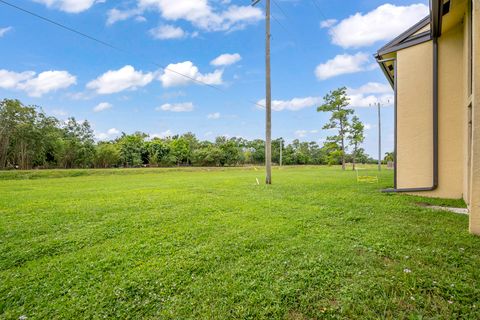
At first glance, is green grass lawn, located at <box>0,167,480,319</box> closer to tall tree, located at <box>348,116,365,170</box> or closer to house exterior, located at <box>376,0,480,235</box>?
house exterior, located at <box>376,0,480,235</box>

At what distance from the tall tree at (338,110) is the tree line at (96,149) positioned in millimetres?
167

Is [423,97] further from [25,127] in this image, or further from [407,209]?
[25,127]

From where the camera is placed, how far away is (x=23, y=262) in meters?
3.19

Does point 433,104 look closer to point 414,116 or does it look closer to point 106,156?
point 414,116

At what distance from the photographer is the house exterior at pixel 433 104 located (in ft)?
21.1

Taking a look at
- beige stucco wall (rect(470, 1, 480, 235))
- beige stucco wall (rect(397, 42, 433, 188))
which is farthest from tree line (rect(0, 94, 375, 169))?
beige stucco wall (rect(470, 1, 480, 235))

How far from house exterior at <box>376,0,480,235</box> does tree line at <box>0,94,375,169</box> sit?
68.2ft

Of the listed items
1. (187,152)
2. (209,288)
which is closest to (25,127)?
(187,152)

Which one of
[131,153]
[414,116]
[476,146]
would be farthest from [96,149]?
[476,146]

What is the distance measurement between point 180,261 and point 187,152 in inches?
1793

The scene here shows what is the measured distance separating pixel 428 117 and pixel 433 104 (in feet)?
1.27

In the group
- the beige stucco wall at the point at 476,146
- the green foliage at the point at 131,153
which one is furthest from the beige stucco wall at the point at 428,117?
the green foliage at the point at 131,153

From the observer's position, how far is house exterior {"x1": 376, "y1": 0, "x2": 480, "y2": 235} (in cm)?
643

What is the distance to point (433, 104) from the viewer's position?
22.9ft
